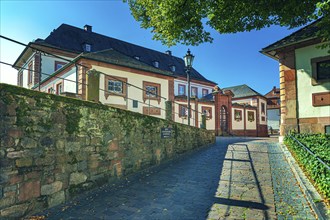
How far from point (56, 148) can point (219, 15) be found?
6.46 m

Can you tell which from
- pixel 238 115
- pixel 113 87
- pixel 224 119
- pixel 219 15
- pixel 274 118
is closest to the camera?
pixel 219 15

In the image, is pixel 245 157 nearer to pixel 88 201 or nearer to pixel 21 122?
pixel 88 201

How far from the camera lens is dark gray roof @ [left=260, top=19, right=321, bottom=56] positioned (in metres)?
12.1

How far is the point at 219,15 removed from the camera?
7.74 metres

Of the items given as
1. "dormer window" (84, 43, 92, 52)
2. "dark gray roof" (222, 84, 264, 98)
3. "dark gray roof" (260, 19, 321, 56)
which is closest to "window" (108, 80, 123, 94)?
"dark gray roof" (260, 19, 321, 56)

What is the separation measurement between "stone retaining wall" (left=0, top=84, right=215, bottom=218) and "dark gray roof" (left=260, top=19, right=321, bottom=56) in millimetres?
10193

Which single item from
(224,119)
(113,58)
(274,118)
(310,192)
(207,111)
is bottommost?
(310,192)

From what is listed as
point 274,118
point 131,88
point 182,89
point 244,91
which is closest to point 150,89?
point 131,88

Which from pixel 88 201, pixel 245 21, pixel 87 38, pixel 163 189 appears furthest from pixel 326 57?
pixel 87 38

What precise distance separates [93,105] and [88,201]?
7.63 ft

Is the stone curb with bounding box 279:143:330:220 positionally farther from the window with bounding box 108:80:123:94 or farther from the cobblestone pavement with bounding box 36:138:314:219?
the window with bounding box 108:80:123:94

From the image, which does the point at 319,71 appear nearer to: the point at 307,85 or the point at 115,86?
the point at 307,85

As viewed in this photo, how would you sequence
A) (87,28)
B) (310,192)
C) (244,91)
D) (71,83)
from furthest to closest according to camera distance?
1. (244,91)
2. (87,28)
3. (71,83)
4. (310,192)

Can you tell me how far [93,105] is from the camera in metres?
5.92
